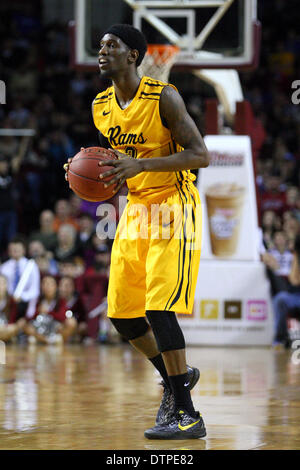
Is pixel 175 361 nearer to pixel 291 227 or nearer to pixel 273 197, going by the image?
pixel 291 227

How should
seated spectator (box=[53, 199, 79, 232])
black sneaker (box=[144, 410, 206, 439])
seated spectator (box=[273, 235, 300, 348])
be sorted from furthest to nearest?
1. seated spectator (box=[53, 199, 79, 232])
2. seated spectator (box=[273, 235, 300, 348])
3. black sneaker (box=[144, 410, 206, 439])

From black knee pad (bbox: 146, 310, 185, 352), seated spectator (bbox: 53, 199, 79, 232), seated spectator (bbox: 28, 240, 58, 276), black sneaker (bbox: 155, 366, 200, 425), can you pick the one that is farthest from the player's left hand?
seated spectator (bbox: 53, 199, 79, 232)

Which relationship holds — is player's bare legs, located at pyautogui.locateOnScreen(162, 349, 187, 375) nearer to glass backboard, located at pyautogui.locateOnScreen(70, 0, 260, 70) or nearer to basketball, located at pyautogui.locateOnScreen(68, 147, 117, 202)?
basketball, located at pyautogui.locateOnScreen(68, 147, 117, 202)

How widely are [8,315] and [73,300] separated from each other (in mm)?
817

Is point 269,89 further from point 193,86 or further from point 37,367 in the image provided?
point 37,367

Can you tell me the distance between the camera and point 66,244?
37.8ft

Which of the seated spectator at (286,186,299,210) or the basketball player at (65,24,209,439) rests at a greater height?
the seated spectator at (286,186,299,210)

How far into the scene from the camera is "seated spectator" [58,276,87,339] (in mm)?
10555

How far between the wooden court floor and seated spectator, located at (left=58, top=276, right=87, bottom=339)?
1.67 m

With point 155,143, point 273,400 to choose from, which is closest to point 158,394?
point 273,400

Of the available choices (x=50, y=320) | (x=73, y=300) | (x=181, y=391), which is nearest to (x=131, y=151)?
(x=181, y=391)

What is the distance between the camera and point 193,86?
55.5ft

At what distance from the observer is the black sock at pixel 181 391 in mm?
4168

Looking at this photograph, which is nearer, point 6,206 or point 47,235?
point 47,235
